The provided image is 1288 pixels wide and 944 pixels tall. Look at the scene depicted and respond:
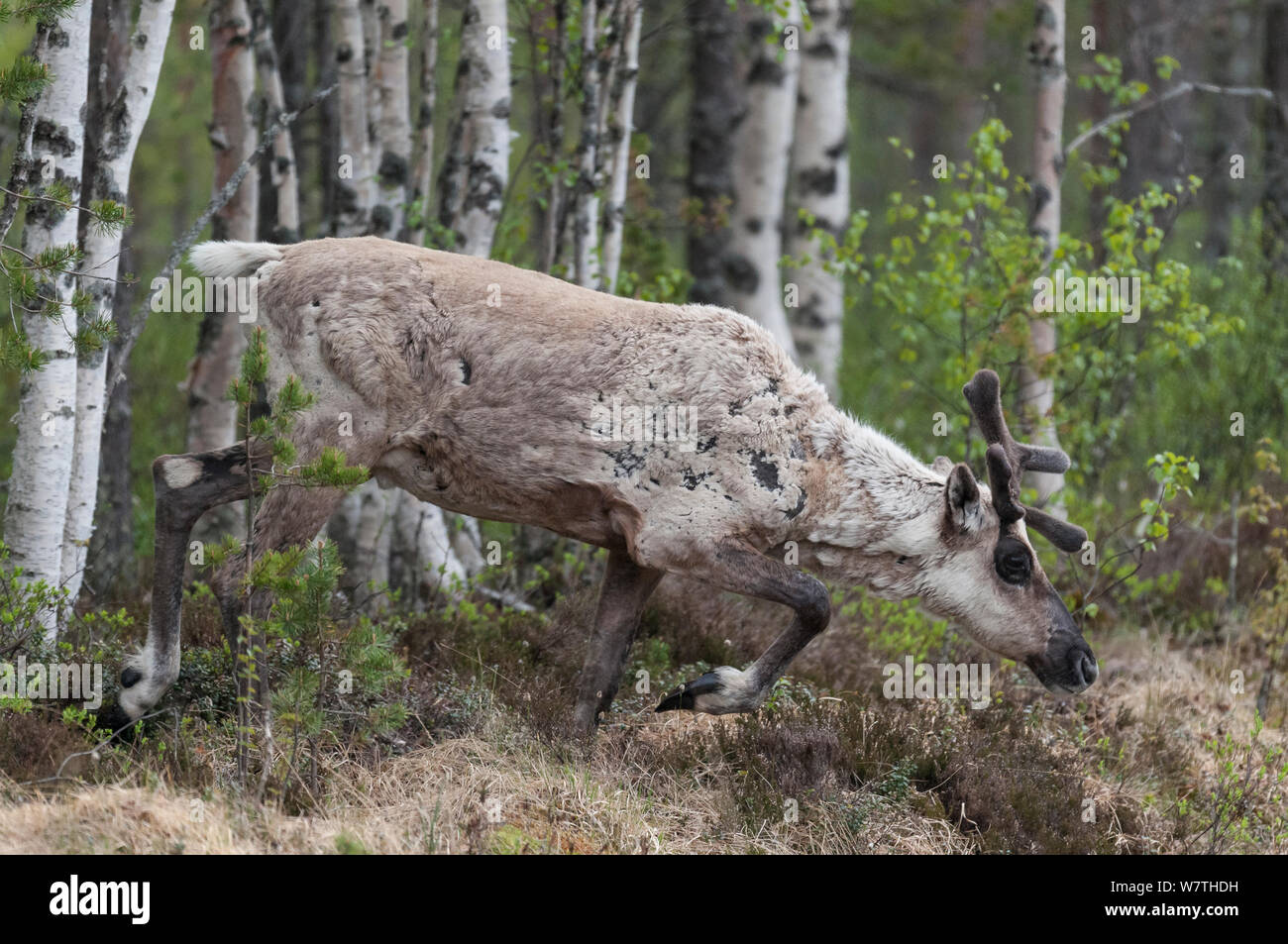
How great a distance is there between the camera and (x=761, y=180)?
1228 centimetres

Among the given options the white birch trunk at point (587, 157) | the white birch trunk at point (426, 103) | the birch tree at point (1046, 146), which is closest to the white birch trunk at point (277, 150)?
the white birch trunk at point (426, 103)

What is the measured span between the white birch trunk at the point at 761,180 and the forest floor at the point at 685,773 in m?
4.56

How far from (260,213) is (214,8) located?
2.60 m

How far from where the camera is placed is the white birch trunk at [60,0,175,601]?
21.5ft

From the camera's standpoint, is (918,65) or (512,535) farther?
(918,65)

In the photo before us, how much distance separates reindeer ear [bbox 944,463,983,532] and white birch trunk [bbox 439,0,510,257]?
356 cm

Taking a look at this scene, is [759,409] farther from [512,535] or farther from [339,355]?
[512,535]

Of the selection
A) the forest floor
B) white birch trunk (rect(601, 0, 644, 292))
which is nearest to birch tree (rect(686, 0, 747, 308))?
white birch trunk (rect(601, 0, 644, 292))

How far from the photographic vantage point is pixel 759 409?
6035 millimetres

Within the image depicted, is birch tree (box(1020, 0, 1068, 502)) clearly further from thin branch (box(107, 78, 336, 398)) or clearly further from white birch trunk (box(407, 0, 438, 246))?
thin branch (box(107, 78, 336, 398))

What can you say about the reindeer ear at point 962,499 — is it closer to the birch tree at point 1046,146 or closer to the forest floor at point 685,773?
the forest floor at point 685,773

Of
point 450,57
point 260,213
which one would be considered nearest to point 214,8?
point 260,213

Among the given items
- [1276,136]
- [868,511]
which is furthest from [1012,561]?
[1276,136]

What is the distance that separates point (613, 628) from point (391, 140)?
3.89 m
